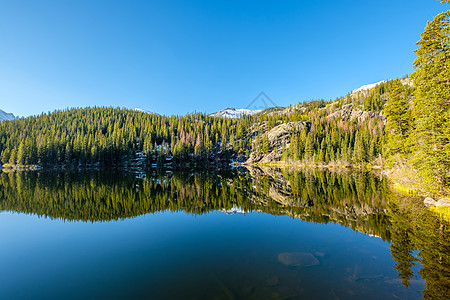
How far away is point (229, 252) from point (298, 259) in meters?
3.84

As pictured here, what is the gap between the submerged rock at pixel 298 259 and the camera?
10.1m

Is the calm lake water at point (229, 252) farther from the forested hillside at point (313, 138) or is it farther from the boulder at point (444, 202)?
the forested hillside at point (313, 138)

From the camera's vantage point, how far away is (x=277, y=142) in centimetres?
13725

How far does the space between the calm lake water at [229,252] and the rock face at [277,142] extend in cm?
11027

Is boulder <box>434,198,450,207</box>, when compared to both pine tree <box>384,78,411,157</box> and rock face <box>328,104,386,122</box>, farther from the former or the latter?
rock face <box>328,104,386,122</box>

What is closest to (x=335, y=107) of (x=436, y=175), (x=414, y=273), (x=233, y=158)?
(x=233, y=158)

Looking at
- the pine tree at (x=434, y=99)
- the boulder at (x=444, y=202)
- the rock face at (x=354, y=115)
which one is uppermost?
the rock face at (x=354, y=115)

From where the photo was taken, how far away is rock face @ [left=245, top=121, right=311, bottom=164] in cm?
13188

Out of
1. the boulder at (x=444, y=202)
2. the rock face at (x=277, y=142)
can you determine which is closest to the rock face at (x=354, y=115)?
the rock face at (x=277, y=142)

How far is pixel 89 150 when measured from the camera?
367ft

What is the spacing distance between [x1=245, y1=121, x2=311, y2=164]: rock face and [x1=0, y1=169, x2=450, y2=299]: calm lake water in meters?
110

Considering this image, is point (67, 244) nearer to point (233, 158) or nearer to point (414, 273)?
point (414, 273)

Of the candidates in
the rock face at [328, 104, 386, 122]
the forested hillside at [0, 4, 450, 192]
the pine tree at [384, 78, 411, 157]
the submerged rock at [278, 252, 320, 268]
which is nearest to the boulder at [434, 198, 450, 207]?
the forested hillside at [0, 4, 450, 192]

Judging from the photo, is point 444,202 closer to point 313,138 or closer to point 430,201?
point 430,201
